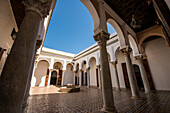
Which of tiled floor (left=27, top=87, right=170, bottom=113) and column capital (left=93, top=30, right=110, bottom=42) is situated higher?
column capital (left=93, top=30, right=110, bottom=42)

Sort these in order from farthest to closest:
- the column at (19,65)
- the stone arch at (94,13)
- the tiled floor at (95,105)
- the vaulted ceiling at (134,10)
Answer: the vaulted ceiling at (134,10), the stone arch at (94,13), the tiled floor at (95,105), the column at (19,65)

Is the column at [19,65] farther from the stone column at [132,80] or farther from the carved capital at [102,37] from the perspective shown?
the stone column at [132,80]

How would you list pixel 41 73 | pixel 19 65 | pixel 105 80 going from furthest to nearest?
pixel 41 73
pixel 105 80
pixel 19 65

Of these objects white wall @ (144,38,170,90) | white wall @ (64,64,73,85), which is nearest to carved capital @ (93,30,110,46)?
white wall @ (144,38,170,90)

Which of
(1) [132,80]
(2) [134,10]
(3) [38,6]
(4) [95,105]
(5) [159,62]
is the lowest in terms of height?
(4) [95,105]

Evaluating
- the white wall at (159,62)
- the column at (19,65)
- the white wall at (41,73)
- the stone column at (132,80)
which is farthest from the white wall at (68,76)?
the column at (19,65)

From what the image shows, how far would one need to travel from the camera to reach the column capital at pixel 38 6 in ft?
5.22

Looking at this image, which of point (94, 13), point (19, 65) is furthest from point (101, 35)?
point (19, 65)

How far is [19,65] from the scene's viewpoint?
120 centimetres

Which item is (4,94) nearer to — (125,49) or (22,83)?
(22,83)

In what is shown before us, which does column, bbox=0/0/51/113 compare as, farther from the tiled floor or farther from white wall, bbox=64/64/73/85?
white wall, bbox=64/64/73/85

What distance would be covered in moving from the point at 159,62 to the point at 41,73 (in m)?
17.7

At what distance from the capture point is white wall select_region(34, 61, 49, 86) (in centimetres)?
1369

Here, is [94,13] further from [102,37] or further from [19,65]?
[19,65]
